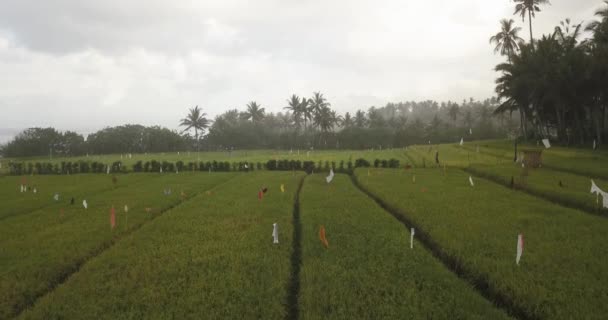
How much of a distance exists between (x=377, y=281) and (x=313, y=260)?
6.39 ft

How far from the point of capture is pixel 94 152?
81.4 metres

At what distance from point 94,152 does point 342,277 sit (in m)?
87.3

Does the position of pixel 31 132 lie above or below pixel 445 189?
above

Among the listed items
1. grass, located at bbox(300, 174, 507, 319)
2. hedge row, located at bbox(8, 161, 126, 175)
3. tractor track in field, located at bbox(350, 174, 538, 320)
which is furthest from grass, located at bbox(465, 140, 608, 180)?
hedge row, located at bbox(8, 161, 126, 175)

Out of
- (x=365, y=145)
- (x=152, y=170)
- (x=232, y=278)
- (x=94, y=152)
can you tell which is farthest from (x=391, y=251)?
(x=94, y=152)

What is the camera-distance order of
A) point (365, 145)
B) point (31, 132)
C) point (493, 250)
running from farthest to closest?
point (365, 145)
point (31, 132)
point (493, 250)

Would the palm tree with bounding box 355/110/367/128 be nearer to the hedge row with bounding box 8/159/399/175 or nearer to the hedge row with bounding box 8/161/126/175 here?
the hedge row with bounding box 8/159/399/175

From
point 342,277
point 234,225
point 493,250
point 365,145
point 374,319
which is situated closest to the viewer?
point 374,319

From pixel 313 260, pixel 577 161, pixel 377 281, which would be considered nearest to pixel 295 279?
pixel 313 260

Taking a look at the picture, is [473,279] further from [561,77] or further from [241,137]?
[241,137]

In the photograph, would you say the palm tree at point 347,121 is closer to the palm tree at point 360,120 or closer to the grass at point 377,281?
the palm tree at point 360,120

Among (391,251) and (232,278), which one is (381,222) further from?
(232,278)

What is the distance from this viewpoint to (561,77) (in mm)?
37625

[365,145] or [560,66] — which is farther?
[365,145]
